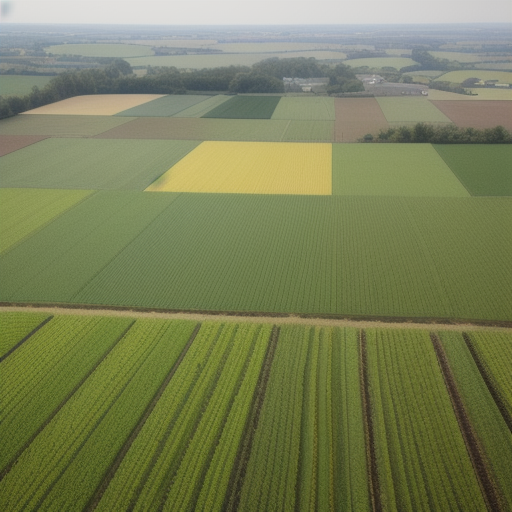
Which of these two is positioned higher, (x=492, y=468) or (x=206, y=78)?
(x=206, y=78)

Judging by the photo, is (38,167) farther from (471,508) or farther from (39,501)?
(471,508)

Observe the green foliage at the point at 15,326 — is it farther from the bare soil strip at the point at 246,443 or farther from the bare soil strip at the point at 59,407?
the bare soil strip at the point at 246,443

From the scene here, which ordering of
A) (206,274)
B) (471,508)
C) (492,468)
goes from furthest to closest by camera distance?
(206,274), (492,468), (471,508)

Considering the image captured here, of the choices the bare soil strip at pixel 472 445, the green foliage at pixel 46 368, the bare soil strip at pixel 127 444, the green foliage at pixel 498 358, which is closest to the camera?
the bare soil strip at pixel 472 445

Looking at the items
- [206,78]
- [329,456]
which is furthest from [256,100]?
[329,456]

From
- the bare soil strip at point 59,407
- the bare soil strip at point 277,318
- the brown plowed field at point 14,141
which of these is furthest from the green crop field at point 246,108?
the bare soil strip at point 59,407

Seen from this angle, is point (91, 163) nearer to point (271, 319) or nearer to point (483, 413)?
point (271, 319)
